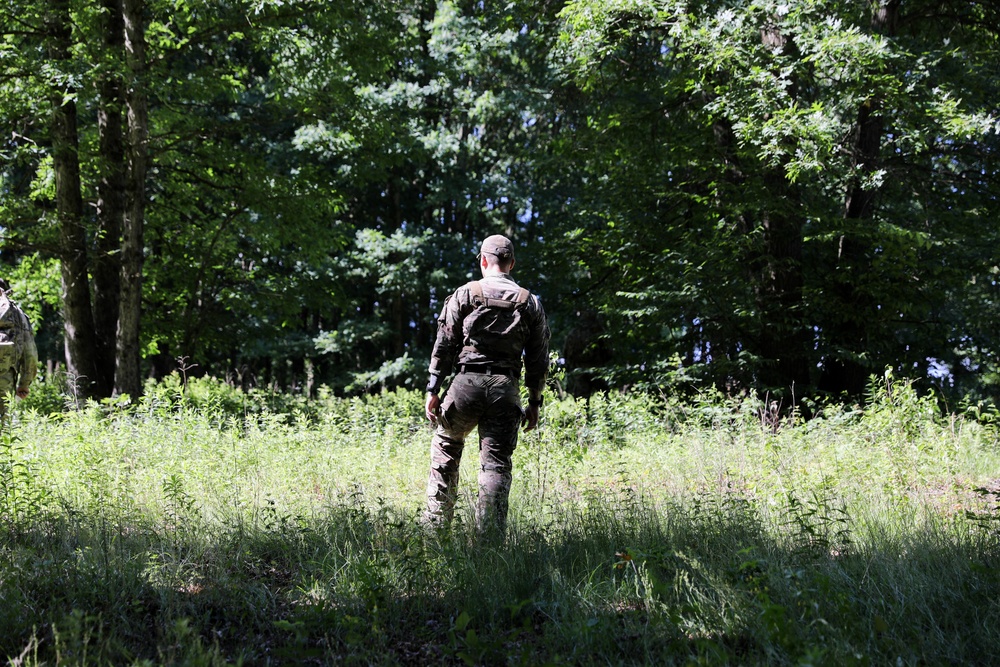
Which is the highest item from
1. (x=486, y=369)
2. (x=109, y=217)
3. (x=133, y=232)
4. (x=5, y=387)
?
(x=109, y=217)

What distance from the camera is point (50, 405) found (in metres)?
11.0

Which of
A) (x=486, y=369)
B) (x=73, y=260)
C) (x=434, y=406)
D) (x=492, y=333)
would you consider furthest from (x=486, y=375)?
(x=73, y=260)

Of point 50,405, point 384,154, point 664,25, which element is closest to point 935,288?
point 664,25

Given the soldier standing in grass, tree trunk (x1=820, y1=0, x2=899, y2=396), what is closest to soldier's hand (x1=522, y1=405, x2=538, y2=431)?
the soldier standing in grass

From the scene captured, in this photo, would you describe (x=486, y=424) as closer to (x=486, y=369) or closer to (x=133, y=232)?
(x=486, y=369)

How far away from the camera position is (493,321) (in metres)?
5.04

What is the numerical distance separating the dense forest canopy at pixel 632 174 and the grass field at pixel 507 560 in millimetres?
4186

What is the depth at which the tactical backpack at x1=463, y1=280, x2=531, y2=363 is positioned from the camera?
5027 millimetres

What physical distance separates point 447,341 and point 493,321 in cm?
35

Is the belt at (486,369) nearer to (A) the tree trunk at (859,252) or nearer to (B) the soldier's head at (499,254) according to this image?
(B) the soldier's head at (499,254)

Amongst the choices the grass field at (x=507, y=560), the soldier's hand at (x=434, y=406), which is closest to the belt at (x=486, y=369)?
the soldier's hand at (x=434, y=406)

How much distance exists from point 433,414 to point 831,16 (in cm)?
933

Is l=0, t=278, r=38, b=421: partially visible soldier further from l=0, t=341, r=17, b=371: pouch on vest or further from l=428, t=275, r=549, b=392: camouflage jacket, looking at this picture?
l=428, t=275, r=549, b=392: camouflage jacket

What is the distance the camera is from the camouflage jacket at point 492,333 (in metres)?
5.04
